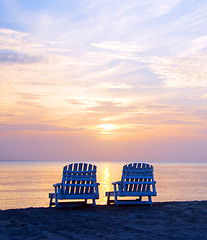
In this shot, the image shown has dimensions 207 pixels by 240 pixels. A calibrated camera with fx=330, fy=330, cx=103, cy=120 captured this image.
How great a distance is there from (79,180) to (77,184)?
4.5 inches

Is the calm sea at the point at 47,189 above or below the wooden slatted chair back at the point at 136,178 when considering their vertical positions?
below

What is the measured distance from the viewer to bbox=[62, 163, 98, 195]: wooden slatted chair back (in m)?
8.59

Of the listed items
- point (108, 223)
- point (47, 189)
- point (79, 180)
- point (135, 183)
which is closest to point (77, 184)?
point (79, 180)

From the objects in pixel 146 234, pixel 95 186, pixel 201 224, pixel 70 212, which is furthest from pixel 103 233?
pixel 95 186


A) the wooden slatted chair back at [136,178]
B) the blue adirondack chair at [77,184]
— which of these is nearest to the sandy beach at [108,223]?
the blue adirondack chair at [77,184]

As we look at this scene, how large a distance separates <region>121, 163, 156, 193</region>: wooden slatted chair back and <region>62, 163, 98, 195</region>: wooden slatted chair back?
0.85 metres

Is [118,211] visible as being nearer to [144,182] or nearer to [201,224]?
[144,182]

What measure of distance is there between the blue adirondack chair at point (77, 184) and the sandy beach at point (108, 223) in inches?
14.6

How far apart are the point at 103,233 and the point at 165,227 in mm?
1188

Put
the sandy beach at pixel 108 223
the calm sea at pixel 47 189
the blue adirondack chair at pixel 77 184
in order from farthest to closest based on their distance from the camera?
1. the calm sea at pixel 47 189
2. the blue adirondack chair at pixel 77 184
3. the sandy beach at pixel 108 223

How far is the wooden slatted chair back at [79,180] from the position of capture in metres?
8.59

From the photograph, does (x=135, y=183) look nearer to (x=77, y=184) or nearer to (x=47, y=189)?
(x=77, y=184)

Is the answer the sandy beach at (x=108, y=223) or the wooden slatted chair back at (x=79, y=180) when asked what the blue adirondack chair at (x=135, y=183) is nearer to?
the sandy beach at (x=108, y=223)

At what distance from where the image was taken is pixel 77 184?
8.63 meters
